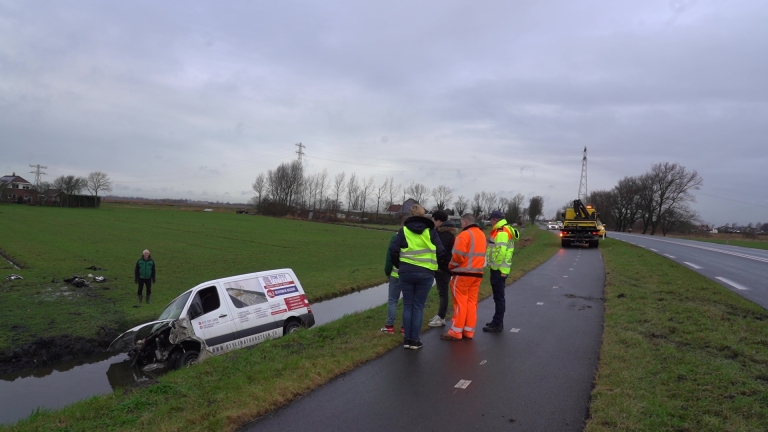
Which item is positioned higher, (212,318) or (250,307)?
(250,307)

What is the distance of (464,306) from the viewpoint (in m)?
6.98

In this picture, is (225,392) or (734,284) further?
(734,284)

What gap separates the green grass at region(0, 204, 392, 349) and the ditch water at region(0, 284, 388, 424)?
1546mm

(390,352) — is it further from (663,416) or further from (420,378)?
(663,416)

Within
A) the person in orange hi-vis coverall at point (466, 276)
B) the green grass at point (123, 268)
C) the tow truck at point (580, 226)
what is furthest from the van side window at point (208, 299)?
the tow truck at point (580, 226)

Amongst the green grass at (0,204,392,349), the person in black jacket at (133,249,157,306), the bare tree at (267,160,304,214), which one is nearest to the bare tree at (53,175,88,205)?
the bare tree at (267,160,304,214)

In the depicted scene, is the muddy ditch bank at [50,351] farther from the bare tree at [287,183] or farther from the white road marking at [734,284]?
the bare tree at [287,183]

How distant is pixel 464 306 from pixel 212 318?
5725mm

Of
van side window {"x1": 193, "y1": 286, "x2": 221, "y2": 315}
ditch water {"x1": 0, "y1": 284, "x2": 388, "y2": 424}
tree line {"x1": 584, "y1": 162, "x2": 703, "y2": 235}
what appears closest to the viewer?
ditch water {"x1": 0, "y1": 284, "x2": 388, "y2": 424}

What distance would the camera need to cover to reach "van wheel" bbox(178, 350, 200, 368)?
897 cm

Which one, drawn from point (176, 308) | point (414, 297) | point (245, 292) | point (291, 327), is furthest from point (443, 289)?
point (176, 308)

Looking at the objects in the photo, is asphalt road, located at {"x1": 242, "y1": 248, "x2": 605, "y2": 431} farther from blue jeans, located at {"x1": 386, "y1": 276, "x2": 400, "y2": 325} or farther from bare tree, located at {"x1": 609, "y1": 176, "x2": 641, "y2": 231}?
bare tree, located at {"x1": 609, "y1": 176, "x2": 641, "y2": 231}

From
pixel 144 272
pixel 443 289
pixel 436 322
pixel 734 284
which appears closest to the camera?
pixel 436 322

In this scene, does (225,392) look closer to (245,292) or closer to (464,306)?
(464,306)
